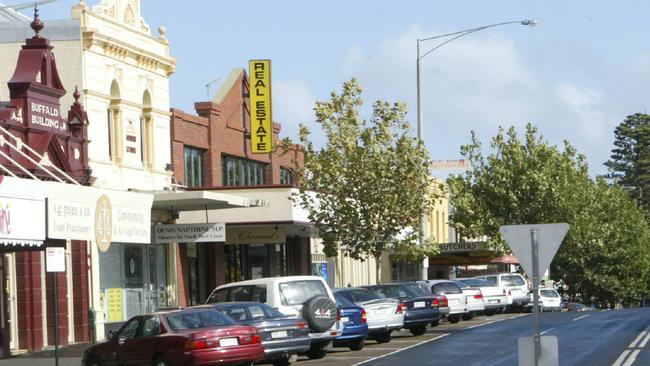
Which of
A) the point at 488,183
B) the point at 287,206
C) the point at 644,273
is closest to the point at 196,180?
the point at 287,206

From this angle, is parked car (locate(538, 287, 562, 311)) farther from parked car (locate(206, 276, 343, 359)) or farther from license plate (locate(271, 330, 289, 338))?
license plate (locate(271, 330, 289, 338))

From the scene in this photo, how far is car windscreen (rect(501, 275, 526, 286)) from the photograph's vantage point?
177 ft

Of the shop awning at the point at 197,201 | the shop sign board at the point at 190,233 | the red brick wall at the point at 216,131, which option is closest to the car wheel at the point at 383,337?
the shop awning at the point at 197,201

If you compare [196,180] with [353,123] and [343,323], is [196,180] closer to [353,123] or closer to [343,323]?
[353,123]

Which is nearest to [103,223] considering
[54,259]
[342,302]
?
[54,259]

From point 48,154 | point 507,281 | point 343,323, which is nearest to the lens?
point 343,323

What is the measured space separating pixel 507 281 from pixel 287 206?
1350 cm

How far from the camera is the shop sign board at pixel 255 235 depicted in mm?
45031

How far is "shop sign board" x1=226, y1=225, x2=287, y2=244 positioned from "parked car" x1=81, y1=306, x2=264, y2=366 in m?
19.9

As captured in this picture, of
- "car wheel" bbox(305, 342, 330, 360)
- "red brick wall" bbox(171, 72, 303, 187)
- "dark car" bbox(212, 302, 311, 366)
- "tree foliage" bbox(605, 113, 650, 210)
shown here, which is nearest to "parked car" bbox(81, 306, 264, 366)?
"dark car" bbox(212, 302, 311, 366)

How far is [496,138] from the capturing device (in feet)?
226

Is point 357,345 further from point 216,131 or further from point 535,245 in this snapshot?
point 216,131

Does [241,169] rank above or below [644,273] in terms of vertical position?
above

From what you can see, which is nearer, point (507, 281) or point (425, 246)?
point (425, 246)
